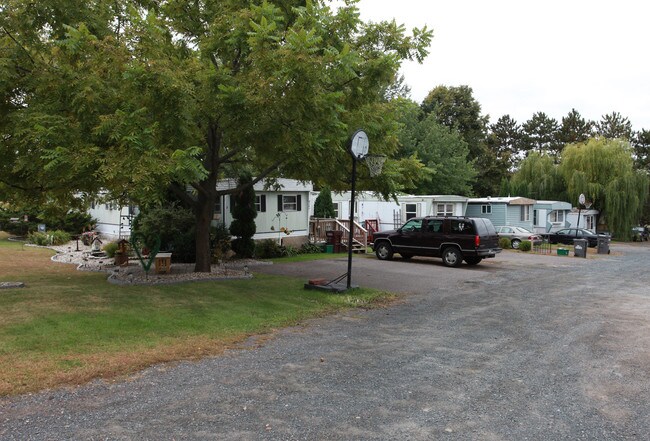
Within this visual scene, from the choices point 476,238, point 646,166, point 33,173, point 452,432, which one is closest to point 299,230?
point 476,238

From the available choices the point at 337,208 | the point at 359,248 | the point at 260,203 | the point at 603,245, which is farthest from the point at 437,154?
the point at 260,203

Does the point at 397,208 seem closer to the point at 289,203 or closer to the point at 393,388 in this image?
the point at 289,203

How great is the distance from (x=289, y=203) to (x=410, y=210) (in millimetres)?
9230

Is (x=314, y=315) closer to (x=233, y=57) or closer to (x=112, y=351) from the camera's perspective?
(x=112, y=351)

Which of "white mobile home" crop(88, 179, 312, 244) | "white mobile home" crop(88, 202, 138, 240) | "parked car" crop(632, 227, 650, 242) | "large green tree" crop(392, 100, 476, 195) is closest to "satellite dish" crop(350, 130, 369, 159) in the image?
Result: "white mobile home" crop(88, 179, 312, 244)

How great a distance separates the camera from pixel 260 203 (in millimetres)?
21094

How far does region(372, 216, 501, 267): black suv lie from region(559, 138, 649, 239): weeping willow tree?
24.1 meters

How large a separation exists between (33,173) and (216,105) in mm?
3567

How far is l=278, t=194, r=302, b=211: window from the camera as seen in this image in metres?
21.9

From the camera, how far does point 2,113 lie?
9562mm

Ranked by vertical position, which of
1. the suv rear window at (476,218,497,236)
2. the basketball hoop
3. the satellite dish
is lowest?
the suv rear window at (476,218,497,236)

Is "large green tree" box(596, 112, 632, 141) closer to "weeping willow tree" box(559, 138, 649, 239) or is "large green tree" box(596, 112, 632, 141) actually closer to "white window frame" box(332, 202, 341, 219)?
"weeping willow tree" box(559, 138, 649, 239)

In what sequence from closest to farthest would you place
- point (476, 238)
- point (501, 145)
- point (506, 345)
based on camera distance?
point (506, 345)
point (476, 238)
point (501, 145)

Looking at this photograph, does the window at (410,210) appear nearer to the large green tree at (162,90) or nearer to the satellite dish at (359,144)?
the large green tree at (162,90)
